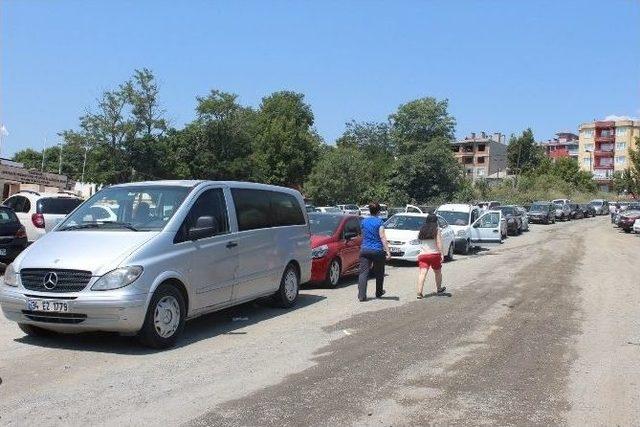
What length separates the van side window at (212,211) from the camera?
8.39 m

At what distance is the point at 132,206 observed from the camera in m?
8.43

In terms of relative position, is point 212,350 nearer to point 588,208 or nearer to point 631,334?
point 631,334

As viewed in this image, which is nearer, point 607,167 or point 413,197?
point 413,197

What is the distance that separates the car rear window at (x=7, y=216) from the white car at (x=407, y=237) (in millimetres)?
9689

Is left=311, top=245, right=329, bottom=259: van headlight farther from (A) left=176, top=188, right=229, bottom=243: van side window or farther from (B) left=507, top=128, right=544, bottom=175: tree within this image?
(B) left=507, top=128, right=544, bottom=175: tree

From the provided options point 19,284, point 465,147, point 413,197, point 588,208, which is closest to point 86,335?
point 19,284

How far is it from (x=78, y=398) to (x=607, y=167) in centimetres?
14820

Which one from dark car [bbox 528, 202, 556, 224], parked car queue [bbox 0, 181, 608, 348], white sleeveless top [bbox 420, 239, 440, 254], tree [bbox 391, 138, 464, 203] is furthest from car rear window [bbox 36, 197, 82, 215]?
dark car [bbox 528, 202, 556, 224]

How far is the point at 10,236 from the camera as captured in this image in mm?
13891

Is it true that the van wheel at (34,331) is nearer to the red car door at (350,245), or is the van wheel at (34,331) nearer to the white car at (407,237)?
the red car door at (350,245)

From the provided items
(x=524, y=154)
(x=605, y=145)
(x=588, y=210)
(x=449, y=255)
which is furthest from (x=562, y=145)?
(x=449, y=255)

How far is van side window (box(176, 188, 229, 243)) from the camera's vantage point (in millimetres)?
8391

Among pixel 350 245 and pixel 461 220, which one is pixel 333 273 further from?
pixel 461 220

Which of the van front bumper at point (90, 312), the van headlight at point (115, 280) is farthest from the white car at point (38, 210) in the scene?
the van headlight at point (115, 280)
